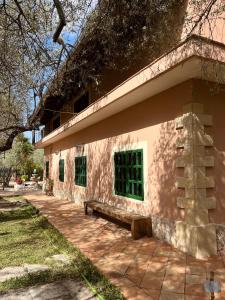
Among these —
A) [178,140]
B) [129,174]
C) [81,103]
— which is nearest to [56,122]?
[81,103]

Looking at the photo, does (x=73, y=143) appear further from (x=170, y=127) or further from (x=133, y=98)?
(x=170, y=127)

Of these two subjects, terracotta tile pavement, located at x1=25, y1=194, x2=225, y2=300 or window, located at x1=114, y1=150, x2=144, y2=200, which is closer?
terracotta tile pavement, located at x1=25, y1=194, x2=225, y2=300

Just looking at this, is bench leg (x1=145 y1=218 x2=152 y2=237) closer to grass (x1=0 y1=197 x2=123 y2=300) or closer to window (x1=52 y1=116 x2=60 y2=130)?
grass (x1=0 y1=197 x2=123 y2=300)

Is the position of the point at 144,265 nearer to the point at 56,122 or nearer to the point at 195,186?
the point at 195,186

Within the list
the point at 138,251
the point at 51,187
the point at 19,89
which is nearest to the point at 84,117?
the point at 19,89

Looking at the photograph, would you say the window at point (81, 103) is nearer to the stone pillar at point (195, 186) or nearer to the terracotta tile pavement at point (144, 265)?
the terracotta tile pavement at point (144, 265)

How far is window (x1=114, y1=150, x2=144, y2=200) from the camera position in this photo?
25.9ft

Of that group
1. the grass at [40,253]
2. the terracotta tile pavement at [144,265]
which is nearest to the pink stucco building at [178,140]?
the terracotta tile pavement at [144,265]

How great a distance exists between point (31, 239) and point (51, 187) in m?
11.2

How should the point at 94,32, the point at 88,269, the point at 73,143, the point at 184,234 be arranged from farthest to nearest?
the point at 73,143 → the point at 94,32 → the point at 184,234 → the point at 88,269

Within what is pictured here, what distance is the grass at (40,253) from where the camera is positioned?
178 inches

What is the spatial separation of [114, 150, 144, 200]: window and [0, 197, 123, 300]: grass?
2.13 meters

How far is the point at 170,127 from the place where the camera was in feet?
21.8

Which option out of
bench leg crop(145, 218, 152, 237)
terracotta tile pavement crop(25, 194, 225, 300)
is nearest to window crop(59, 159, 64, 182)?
terracotta tile pavement crop(25, 194, 225, 300)
